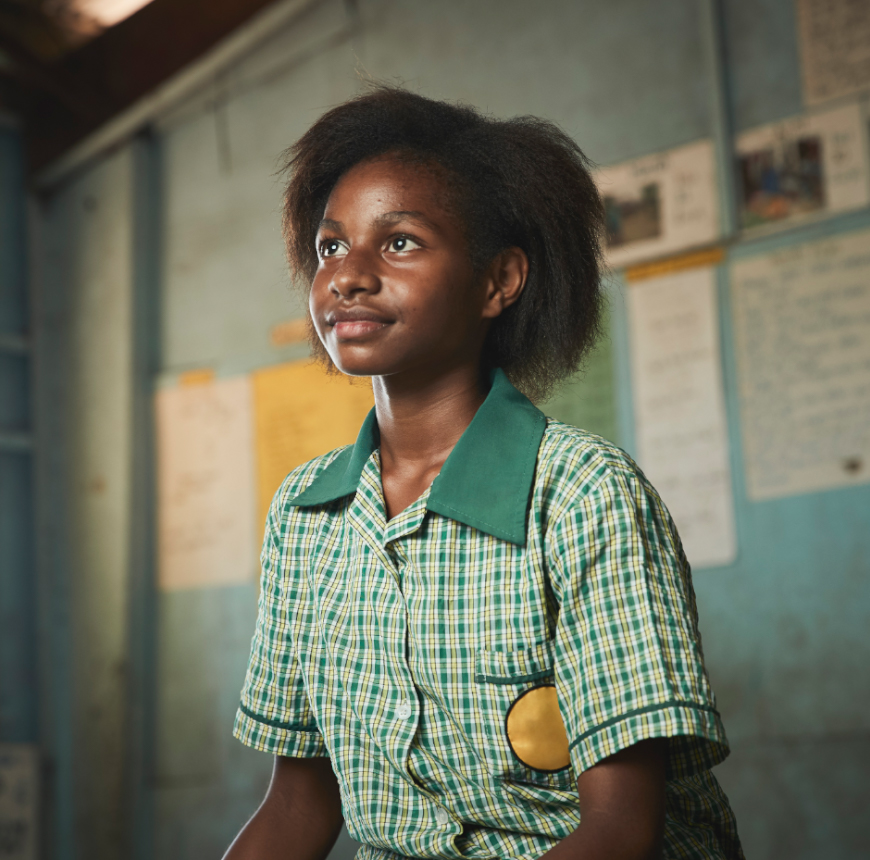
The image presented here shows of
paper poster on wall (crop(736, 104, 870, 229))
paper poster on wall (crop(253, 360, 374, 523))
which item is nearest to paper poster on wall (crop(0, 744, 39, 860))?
paper poster on wall (crop(253, 360, 374, 523))

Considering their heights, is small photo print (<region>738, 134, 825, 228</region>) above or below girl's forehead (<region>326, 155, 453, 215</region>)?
above

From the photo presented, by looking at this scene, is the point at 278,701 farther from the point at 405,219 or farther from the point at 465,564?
the point at 405,219

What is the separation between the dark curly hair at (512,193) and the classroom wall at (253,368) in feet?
5.02

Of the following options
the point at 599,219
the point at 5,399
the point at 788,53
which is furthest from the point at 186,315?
the point at 599,219

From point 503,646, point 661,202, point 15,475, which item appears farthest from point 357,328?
point 15,475

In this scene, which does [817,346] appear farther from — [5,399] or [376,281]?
[5,399]

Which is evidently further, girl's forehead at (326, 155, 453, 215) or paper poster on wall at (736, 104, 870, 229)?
paper poster on wall at (736, 104, 870, 229)

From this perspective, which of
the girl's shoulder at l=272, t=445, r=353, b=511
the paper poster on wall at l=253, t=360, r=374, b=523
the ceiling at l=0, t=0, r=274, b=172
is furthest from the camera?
the ceiling at l=0, t=0, r=274, b=172

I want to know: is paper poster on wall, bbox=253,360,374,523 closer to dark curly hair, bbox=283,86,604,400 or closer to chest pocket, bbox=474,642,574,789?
dark curly hair, bbox=283,86,604,400

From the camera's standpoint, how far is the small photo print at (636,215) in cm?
279

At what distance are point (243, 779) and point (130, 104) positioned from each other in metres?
2.40

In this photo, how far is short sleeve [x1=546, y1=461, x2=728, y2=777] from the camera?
2.70ft

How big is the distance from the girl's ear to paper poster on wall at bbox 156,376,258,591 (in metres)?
2.56

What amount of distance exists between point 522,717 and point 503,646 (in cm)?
6
